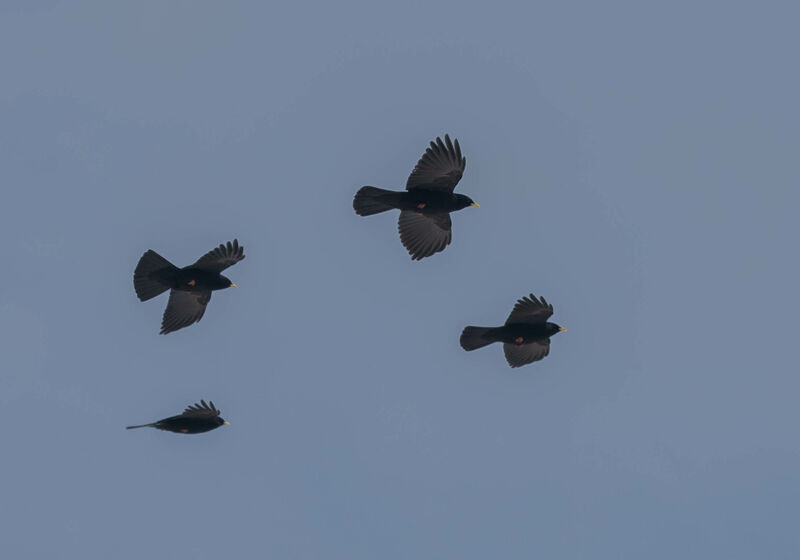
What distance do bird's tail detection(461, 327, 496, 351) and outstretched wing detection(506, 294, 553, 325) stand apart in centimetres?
57

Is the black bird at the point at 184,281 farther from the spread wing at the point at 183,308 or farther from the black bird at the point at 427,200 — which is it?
the black bird at the point at 427,200

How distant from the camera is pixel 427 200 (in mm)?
39781

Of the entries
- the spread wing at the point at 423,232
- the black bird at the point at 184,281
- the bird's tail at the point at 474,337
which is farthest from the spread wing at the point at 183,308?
the bird's tail at the point at 474,337

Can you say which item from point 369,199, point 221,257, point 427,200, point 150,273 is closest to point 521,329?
point 427,200

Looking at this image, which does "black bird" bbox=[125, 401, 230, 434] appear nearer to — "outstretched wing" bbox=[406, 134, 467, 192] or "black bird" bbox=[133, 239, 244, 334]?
"black bird" bbox=[133, 239, 244, 334]

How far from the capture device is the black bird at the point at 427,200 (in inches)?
1548

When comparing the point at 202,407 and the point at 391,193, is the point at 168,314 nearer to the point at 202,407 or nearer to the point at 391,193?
the point at 202,407

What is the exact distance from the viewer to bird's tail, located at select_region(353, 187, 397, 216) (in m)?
39.4

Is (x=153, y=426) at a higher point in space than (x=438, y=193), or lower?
lower

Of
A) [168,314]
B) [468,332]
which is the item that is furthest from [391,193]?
[168,314]

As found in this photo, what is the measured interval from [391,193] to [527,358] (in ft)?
16.7

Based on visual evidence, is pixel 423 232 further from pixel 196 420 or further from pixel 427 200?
pixel 196 420

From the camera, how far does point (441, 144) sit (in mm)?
39219

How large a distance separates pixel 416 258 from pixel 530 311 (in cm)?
288
